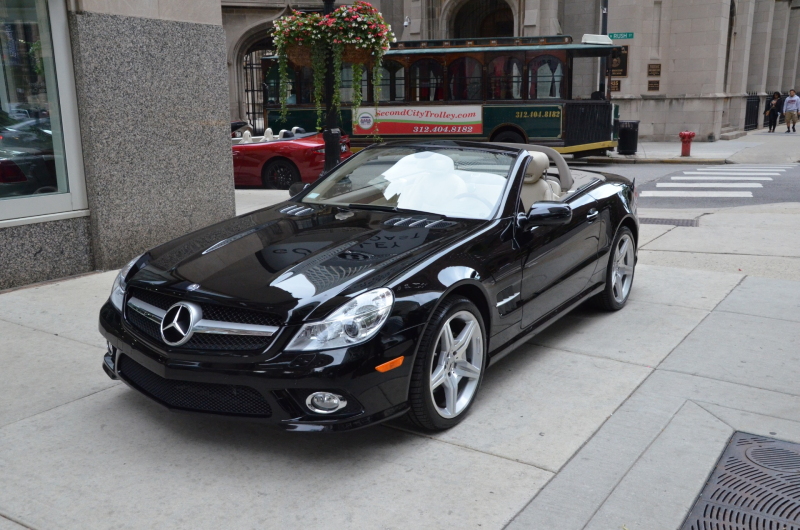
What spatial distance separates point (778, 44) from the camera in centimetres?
3828

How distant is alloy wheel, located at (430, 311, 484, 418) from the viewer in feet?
12.8

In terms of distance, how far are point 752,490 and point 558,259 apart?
6.64 feet

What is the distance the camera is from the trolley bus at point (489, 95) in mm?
18391

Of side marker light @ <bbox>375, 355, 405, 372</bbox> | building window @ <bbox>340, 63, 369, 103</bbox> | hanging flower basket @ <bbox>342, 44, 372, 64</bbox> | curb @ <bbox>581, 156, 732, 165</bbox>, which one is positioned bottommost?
curb @ <bbox>581, 156, 732, 165</bbox>

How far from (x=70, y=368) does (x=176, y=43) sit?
421 centimetres

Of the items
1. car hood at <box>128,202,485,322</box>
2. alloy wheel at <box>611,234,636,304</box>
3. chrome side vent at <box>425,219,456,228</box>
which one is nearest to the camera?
car hood at <box>128,202,485,322</box>

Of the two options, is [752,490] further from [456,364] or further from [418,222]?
[418,222]

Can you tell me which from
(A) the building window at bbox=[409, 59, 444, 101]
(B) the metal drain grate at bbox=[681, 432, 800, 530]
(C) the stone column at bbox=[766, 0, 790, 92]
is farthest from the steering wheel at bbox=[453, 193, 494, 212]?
(C) the stone column at bbox=[766, 0, 790, 92]

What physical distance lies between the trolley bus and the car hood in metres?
13.8

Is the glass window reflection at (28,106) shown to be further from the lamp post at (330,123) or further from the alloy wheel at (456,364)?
the alloy wheel at (456,364)

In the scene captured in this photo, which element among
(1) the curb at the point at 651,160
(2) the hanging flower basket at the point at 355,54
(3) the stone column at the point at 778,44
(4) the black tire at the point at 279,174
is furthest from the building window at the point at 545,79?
(3) the stone column at the point at 778,44

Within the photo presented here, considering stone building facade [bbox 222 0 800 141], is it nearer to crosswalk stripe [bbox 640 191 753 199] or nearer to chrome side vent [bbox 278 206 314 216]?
crosswalk stripe [bbox 640 191 753 199]

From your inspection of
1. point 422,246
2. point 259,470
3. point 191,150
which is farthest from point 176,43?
point 259,470

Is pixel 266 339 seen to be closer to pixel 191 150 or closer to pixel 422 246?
pixel 422 246
